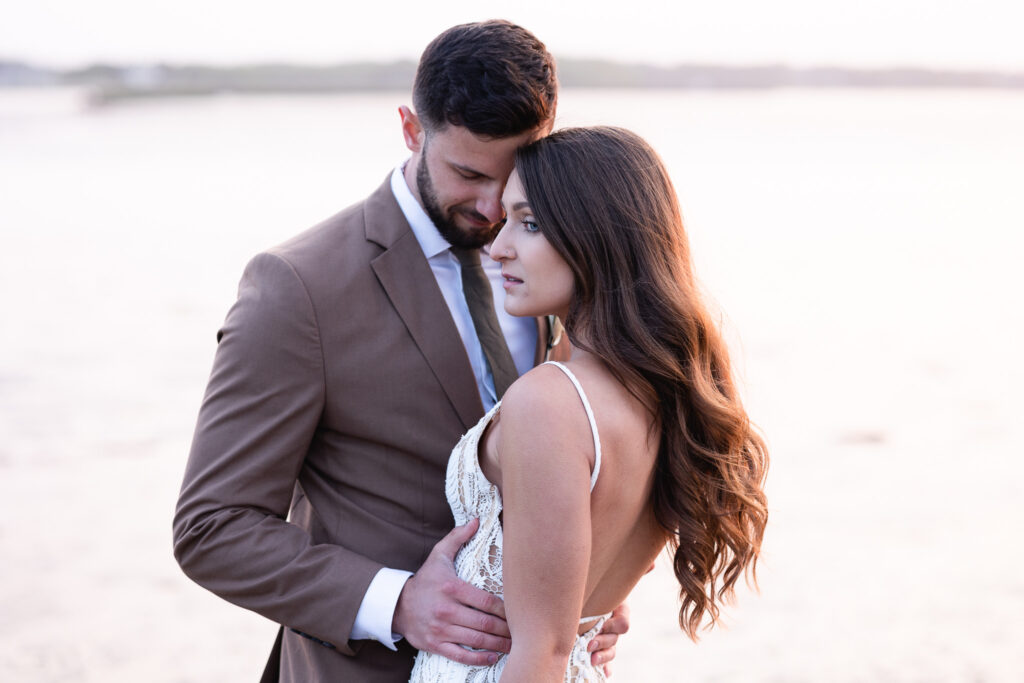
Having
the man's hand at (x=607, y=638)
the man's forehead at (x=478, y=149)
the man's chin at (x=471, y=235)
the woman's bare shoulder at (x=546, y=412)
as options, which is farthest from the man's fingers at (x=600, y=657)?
the man's forehead at (x=478, y=149)

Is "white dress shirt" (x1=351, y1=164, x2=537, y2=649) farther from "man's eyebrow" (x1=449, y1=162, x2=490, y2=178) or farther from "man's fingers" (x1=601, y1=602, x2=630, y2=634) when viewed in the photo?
"man's fingers" (x1=601, y1=602, x2=630, y2=634)

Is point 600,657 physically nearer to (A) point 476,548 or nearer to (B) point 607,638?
(B) point 607,638

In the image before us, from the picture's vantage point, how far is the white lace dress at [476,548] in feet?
6.00

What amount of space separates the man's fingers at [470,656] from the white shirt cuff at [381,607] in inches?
5.4

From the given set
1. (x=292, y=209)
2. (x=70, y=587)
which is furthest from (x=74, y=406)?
(x=292, y=209)

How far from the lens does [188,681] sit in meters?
4.84

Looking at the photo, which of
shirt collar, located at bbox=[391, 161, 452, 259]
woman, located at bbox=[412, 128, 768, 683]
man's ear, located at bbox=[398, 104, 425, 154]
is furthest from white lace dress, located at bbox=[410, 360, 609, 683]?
man's ear, located at bbox=[398, 104, 425, 154]

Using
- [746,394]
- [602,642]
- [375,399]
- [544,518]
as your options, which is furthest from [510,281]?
[602,642]

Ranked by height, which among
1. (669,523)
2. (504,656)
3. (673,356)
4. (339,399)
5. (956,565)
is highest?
(673,356)

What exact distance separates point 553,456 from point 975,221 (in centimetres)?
1937

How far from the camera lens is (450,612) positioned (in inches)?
73.2

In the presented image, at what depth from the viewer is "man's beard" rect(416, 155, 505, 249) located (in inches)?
83.6

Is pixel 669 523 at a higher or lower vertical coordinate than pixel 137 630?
higher

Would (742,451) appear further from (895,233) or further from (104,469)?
(895,233)
